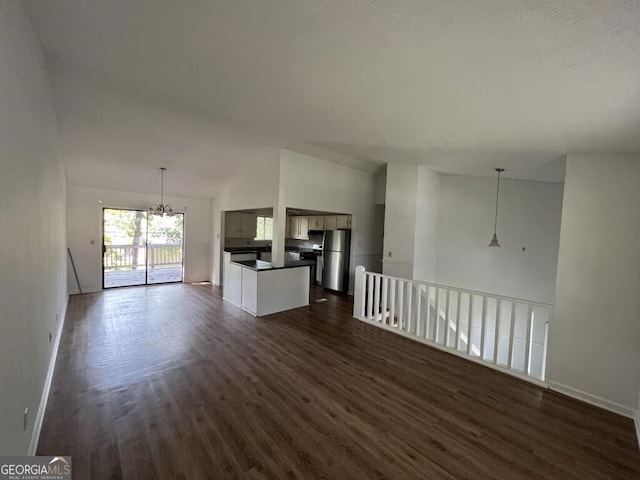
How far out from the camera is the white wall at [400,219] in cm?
474

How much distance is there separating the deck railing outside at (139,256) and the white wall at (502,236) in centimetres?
712

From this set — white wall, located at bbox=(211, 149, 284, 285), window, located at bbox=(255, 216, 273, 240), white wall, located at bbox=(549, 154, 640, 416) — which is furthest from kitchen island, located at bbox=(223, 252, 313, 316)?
white wall, located at bbox=(549, 154, 640, 416)

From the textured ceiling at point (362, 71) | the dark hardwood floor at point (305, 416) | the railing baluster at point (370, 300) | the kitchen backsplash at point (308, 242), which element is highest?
the textured ceiling at point (362, 71)

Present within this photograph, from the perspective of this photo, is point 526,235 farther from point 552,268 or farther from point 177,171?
point 177,171

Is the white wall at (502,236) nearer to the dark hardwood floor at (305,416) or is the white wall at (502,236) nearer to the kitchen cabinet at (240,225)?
the dark hardwood floor at (305,416)

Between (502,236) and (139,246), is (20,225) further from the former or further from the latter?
(502,236)

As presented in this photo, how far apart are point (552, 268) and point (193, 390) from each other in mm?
6467

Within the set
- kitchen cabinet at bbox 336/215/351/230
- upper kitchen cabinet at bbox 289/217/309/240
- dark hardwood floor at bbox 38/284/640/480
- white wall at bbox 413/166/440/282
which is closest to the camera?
dark hardwood floor at bbox 38/284/640/480

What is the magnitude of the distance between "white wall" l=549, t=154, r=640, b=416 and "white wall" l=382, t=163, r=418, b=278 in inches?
84.8

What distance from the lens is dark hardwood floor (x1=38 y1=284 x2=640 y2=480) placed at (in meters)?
1.72

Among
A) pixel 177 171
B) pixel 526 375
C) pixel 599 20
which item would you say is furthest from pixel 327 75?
pixel 177 171

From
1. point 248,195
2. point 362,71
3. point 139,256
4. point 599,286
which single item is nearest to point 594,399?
point 599,286

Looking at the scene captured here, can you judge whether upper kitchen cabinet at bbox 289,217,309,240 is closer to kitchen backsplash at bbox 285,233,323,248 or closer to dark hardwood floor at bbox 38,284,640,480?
kitchen backsplash at bbox 285,233,323,248

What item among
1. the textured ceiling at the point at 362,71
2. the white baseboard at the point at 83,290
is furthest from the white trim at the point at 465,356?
the white baseboard at the point at 83,290
